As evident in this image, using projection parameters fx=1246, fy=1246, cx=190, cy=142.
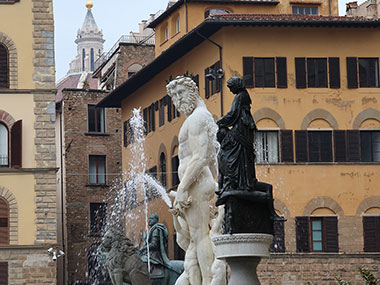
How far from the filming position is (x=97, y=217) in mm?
63875

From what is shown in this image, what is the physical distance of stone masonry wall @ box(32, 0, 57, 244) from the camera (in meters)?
45.2

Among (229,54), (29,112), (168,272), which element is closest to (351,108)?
(229,54)

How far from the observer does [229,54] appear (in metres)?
45.2

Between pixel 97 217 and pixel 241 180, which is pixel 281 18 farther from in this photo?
pixel 241 180

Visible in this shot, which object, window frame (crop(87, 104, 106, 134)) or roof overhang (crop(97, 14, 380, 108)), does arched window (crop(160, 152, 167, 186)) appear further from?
window frame (crop(87, 104, 106, 134))

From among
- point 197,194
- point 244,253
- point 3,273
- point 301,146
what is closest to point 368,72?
point 301,146

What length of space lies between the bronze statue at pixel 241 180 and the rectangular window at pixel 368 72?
33.6m

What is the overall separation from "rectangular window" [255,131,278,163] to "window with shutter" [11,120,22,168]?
8.67 m

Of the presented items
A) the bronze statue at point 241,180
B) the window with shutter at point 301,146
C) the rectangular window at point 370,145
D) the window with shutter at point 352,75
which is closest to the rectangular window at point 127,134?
the window with shutter at point 301,146

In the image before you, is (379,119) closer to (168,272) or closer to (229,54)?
(229,54)

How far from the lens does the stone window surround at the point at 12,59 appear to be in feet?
152

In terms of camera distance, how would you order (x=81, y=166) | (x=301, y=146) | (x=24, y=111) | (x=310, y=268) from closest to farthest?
(x=310, y=268) < (x=301, y=146) < (x=24, y=111) < (x=81, y=166)

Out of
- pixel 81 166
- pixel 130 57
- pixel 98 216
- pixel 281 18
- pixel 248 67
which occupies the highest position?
pixel 130 57

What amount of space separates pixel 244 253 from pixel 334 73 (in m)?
34.7
